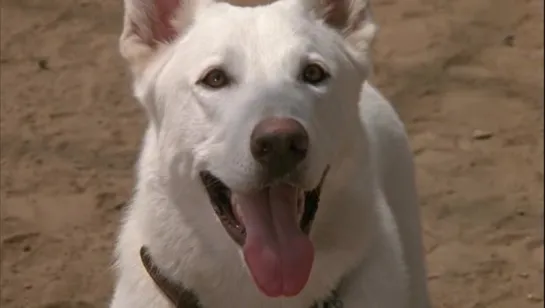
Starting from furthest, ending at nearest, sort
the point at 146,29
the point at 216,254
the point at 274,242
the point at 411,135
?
1. the point at 411,135
2. the point at 146,29
3. the point at 216,254
4. the point at 274,242

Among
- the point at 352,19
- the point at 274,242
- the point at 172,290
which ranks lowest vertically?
the point at 172,290

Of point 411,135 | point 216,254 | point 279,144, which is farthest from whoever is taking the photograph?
point 411,135

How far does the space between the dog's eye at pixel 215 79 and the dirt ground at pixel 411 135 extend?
160 centimetres

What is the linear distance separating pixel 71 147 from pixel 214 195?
2252 mm

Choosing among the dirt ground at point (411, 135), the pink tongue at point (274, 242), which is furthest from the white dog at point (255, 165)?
the dirt ground at point (411, 135)

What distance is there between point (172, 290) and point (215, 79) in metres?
0.57

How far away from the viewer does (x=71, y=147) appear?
15.7ft

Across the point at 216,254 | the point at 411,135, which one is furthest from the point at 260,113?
the point at 411,135

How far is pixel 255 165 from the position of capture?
2.47m

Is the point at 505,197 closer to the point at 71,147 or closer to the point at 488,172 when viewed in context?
the point at 488,172

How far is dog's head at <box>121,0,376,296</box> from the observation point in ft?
8.17

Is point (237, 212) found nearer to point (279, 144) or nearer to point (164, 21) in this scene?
point (279, 144)

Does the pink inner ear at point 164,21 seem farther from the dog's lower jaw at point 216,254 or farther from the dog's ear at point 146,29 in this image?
the dog's lower jaw at point 216,254

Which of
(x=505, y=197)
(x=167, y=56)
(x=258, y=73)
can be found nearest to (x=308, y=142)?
(x=258, y=73)
